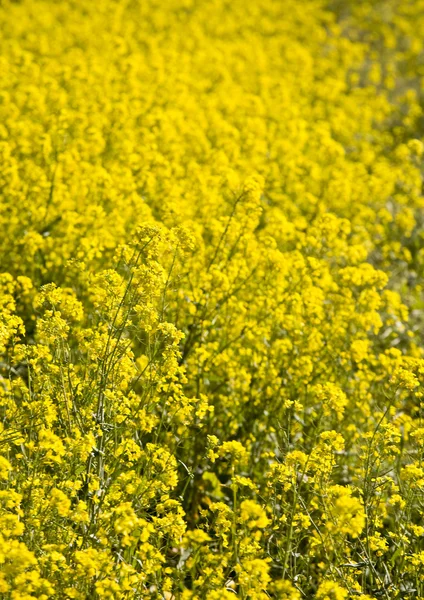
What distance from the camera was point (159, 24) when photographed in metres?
11.0

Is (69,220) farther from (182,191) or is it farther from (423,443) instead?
(423,443)

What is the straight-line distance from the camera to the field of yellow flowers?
9.32 ft

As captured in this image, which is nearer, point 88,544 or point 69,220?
point 88,544

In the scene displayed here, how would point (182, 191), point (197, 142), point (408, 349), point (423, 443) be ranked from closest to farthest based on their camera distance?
point (423, 443)
point (182, 191)
point (408, 349)
point (197, 142)

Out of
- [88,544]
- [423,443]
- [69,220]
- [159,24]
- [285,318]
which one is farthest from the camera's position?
[159,24]

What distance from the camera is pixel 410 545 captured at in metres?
3.46

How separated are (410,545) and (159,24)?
902 centimetres

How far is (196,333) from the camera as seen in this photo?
4.39m

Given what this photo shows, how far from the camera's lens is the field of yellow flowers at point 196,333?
112 inches

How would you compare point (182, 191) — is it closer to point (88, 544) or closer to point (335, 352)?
point (335, 352)

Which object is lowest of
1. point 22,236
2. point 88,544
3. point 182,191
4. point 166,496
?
point 88,544

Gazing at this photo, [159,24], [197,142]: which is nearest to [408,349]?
[197,142]

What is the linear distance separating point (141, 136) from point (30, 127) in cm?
117

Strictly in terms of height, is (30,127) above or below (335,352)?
above
